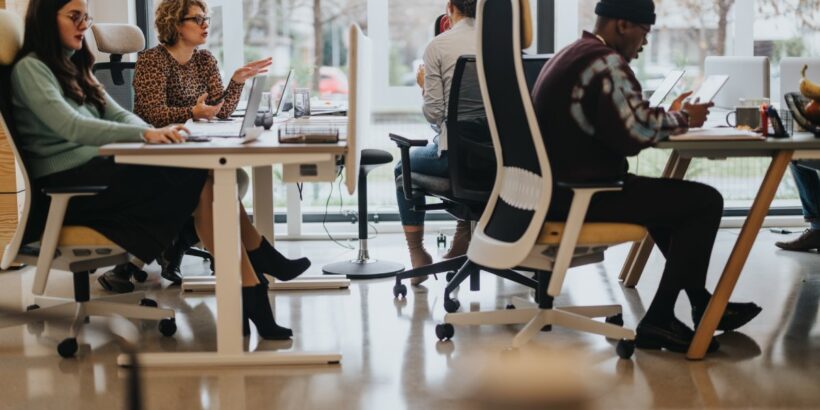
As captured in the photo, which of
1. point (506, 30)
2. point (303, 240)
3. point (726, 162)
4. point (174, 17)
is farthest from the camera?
point (726, 162)

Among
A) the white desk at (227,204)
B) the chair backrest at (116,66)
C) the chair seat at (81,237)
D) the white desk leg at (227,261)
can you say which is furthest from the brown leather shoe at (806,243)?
the chair seat at (81,237)

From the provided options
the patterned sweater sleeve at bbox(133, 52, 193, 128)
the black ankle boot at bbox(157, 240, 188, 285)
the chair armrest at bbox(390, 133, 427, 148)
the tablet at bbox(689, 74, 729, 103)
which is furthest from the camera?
the black ankle boot at bbox(157, 240, 188, 285)

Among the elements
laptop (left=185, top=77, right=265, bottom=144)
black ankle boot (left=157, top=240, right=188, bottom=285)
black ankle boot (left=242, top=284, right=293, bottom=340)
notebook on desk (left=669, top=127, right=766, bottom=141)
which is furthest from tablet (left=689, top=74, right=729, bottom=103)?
black ankle boot (left=157, top=240, right=188, bottom=285)

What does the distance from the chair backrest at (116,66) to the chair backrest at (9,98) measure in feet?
4.48

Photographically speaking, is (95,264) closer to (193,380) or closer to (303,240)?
(193,380)

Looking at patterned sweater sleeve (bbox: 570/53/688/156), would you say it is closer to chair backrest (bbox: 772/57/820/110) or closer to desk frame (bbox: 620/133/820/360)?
desk frame (bbox: 620/133/820/360)

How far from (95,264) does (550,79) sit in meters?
1.54

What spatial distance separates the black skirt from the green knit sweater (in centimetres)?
5

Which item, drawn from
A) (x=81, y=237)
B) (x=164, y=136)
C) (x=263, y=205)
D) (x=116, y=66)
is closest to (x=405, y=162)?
(x=263, y=205)

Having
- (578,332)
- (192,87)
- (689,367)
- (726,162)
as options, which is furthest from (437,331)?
(726,162)

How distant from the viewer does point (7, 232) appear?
4.57 meters

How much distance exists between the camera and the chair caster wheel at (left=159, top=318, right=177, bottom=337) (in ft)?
11.1

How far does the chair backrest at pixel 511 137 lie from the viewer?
107 inches

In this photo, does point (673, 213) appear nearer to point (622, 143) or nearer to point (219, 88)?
point (622, 143)
